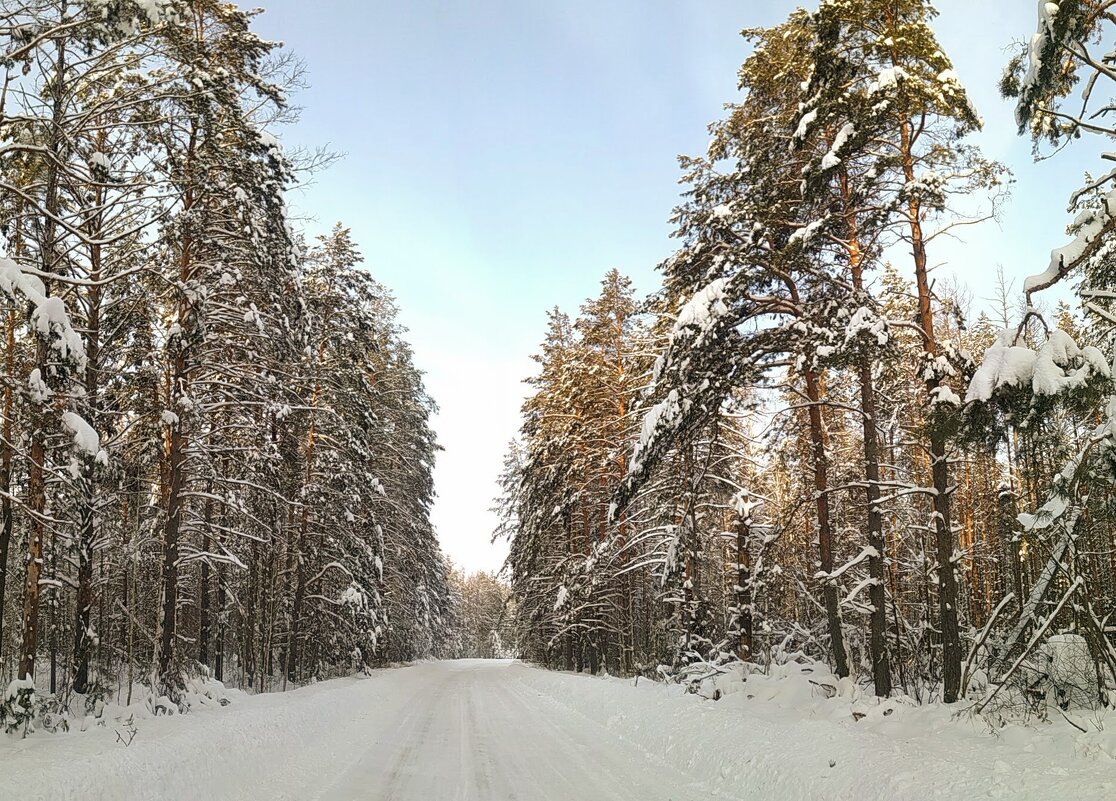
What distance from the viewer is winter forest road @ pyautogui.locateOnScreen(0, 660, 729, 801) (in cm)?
681

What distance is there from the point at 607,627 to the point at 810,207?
17569 mm

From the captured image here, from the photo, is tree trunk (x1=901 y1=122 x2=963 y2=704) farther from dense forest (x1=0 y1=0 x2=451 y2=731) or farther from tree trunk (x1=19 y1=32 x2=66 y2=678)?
tree trunk (x1=19 y1=32 x2=66 y2=678)

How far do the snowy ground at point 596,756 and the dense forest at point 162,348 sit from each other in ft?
7.58

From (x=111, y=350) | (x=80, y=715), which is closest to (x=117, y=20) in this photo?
(x=111, y=350)

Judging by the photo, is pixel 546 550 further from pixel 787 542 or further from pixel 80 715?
pixel 80 715

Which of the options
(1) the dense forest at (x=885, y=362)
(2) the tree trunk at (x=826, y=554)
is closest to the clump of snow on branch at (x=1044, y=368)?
(1) the dense forest at (x=885, y=362)

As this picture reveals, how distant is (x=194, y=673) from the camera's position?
15.0 metres

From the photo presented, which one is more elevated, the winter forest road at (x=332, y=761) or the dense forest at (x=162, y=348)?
the dense forest at (x=162, y=348)

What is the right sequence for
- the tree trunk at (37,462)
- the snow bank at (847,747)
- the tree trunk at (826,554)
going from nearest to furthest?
the snow bank at (847,747), the tree trunk at (37,462), the tree trunk at (826,554)

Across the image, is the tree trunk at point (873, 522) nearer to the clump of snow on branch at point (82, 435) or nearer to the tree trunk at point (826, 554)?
the tree trunk at point (826, 554)

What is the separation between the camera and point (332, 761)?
956cm

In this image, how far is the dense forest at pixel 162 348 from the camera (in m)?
8.32

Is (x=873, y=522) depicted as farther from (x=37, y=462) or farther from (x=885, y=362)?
(x=37, y=462)

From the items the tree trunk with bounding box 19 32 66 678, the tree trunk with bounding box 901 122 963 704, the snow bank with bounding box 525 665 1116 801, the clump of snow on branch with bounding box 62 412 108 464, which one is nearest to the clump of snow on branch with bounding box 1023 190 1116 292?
the tree trunk with bounding box 901 122 963 704
